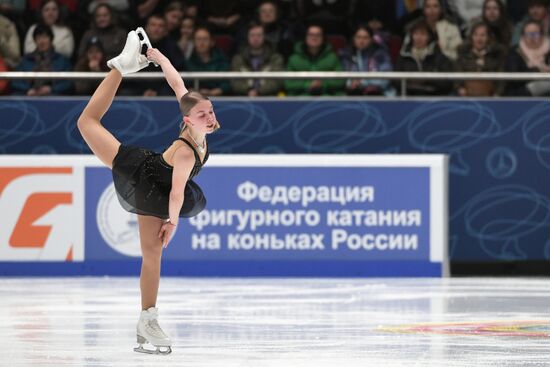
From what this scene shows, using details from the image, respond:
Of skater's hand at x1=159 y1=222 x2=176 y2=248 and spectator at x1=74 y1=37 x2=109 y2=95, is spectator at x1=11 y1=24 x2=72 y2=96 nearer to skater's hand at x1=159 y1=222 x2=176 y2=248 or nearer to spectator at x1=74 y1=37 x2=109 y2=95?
spectator at x1=74 y1=37 x2=109 y2=95

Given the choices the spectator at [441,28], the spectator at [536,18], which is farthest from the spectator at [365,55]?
the spectator at [536,18]

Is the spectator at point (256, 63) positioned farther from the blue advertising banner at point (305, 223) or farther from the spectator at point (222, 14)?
the blue advertising banner at point (305, 223)

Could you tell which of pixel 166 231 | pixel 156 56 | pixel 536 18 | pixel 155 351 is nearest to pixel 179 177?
pixel 166 231

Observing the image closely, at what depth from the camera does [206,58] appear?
13.6 meters

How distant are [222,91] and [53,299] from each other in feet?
12.2

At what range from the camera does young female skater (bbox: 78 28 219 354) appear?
6.91 metres

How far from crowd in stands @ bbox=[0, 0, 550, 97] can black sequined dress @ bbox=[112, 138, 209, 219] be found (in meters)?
5.90

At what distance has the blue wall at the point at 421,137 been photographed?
1302 cm

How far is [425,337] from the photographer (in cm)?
761

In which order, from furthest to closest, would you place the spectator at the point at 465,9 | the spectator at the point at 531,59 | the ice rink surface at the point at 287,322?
the spectator at the point at 465,9 < the spectator at the point at 531,59 < the ice rink surface at the point at 287,322

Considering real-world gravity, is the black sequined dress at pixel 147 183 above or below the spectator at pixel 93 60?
below

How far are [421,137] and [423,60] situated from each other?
808mm

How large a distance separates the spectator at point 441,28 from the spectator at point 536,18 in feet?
1.91

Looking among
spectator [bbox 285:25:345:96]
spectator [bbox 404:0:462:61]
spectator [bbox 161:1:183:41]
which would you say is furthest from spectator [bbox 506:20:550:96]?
spectator [bbox 161:1:183:41]
